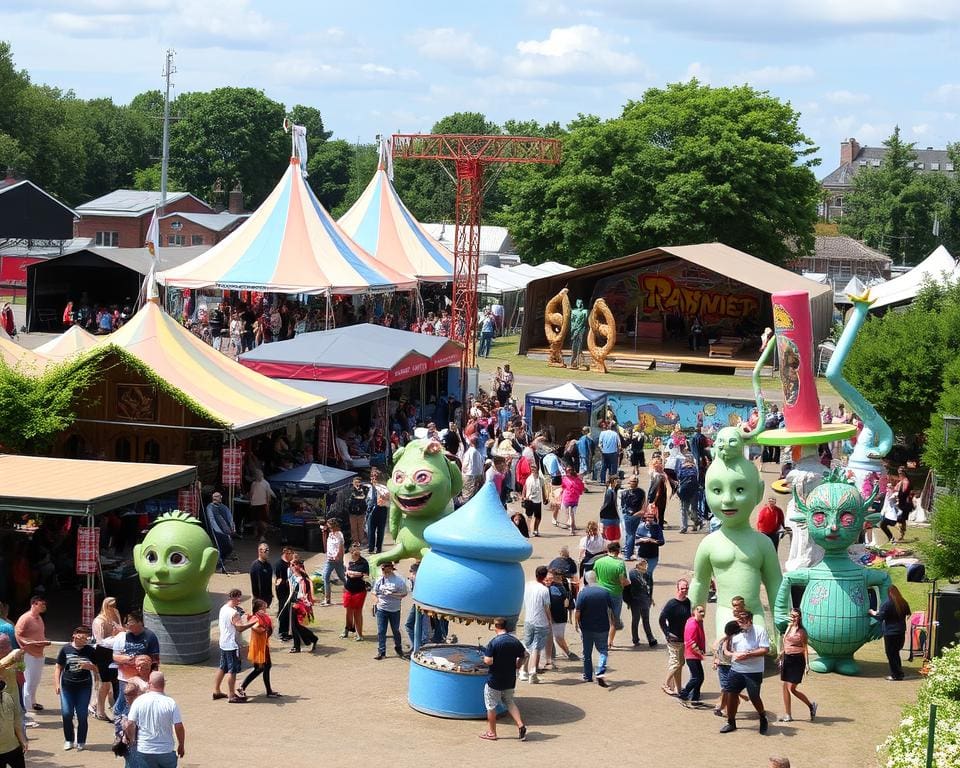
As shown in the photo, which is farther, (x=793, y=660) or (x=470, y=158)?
(x=470, y=158)

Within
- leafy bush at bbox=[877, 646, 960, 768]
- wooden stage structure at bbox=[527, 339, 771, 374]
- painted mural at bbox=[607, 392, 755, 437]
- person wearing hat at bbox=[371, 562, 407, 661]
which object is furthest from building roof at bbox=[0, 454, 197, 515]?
wooden stage structure at bbox=[527, 339, 771, 374]

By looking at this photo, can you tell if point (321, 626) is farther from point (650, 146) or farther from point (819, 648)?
point (650, 146)

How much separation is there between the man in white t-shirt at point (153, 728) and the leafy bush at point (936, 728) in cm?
492

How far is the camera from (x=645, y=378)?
36.9 metres

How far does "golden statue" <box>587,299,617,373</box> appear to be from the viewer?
1471 inches

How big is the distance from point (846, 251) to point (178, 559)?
72585 millimetres

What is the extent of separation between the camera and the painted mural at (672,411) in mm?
25828

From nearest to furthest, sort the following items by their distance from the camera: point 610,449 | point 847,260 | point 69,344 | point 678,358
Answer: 1. point 69,344
2. point 610,449
3. point 678,358
4. point 847,260

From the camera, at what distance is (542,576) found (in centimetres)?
1327

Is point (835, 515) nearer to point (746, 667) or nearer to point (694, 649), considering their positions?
point (694, 649)

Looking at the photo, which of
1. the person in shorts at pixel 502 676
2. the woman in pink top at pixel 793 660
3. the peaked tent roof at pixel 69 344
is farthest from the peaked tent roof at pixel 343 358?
the woman in pink top at pixel 793 660

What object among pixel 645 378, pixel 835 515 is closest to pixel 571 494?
pixel 835 515

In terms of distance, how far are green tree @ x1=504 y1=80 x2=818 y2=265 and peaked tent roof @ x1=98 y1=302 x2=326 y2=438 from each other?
3045cm

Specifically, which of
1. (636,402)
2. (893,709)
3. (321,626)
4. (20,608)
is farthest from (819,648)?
(636,402)
